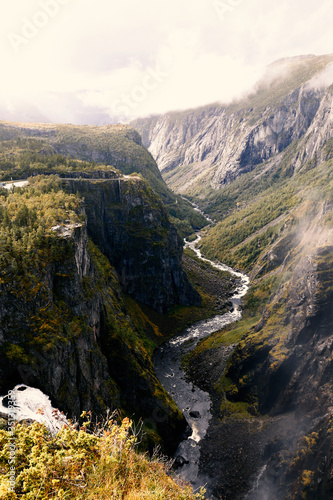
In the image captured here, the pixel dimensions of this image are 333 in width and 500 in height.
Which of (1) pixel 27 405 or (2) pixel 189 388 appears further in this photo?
(2) pixel 189 388

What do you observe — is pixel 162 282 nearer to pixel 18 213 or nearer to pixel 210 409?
pixel 210 409

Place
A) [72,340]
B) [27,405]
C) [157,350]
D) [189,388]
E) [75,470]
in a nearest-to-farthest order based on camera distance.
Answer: [75,470] < [27,405] < [72,340] < [189,388] < [157,350]

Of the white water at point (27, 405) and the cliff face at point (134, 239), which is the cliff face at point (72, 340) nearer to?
the white water at point (27, 405)

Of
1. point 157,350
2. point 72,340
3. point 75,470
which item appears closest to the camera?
point 75,470

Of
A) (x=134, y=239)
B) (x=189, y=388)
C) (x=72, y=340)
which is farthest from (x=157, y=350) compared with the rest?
(x=72, y=340)

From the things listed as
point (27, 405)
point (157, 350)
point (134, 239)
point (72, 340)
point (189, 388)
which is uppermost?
point (134, 239)

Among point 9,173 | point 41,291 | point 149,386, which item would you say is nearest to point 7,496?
point 41,291

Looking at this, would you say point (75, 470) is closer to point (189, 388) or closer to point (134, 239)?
point (189, 388)

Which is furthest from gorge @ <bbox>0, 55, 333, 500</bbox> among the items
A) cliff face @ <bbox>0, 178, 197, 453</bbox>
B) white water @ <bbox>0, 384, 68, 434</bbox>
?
white water @ <bbox>0, 384, 68, 434</bbox>
